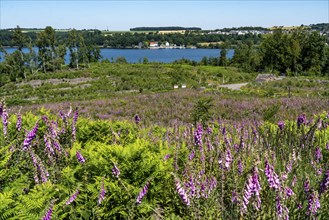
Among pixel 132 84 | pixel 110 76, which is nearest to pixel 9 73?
pixel 110 76

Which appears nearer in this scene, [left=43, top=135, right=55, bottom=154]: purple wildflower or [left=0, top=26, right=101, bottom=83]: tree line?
[left=43, top=135, right=55, bottom=154]: purple wildflower

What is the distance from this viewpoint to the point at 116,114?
21.1m

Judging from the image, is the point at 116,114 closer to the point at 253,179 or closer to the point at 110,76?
the point at 253,179

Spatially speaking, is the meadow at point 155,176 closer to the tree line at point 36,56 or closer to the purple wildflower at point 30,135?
the purple wildflower at point 30,135

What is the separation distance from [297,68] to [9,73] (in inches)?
2534

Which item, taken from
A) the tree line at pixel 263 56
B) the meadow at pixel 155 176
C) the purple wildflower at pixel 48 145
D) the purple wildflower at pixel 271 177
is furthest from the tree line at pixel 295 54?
the purple wildflower at pixel 271 177

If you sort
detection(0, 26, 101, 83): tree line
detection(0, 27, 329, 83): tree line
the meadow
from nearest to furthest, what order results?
the meadow → detection(0, 27, 329, 83): tree line → detection(0, 26, 101, 83): tree line

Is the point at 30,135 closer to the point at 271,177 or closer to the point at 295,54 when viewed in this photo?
the point at 271,177

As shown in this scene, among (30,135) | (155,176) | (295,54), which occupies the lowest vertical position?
(295,54)

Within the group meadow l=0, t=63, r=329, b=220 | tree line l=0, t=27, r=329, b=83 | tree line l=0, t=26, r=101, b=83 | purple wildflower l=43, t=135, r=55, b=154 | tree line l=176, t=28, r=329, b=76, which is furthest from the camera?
tree line l=0, t=26, r=101, b=83

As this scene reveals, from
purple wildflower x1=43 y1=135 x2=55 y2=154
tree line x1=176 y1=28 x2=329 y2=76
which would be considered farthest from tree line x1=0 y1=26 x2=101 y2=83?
purple wildflower x1=43 y1=135 x2=55 y2=154

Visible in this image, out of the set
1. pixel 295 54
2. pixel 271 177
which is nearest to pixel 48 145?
pixel 271 177

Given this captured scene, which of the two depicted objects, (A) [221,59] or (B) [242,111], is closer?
(B) [242,111]

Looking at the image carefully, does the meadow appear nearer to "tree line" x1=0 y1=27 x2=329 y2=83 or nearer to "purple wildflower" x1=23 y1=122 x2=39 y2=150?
"purple wildflower" x1=23 y1=122 x2=39 y2=150
